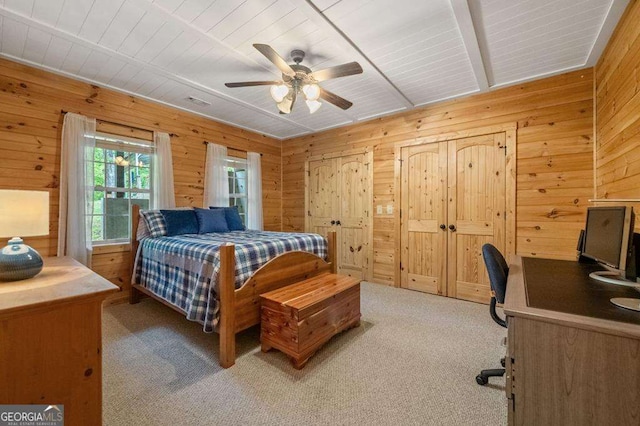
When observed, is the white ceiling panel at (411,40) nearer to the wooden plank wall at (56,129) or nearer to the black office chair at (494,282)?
the black office chair at (494,282)

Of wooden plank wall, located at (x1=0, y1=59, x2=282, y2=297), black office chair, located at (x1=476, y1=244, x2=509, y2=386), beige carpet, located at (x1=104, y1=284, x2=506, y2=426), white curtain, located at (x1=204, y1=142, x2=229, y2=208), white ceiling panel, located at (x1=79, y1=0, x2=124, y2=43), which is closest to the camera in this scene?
beige carpet, located at (x1=104, y1=284, x2=506, y2=426)

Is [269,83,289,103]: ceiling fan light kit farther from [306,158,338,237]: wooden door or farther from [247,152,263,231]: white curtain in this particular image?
[247,152,263,231]: white curtain

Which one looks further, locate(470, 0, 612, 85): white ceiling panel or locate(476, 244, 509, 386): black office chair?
locate(470, 0, 612, 85): white ceiling panel

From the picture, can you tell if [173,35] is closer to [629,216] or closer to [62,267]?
[62,267]

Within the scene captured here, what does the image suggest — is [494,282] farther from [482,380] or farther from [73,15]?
[73,15]

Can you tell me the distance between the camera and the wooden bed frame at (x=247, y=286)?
1.96 meters

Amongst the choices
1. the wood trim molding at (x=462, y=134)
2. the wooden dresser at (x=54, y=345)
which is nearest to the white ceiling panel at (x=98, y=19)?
the wooden dresser at (x=54, y=345)

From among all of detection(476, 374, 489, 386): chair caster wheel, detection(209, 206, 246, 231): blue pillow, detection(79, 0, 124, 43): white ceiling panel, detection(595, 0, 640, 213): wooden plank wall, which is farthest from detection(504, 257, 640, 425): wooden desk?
detection(209, 206, 246, 231): blue pillow

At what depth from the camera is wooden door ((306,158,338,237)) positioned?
4688 millimetres

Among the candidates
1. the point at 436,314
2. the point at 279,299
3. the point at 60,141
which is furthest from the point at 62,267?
the point at 436,314

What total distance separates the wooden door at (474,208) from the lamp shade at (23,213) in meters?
3.78

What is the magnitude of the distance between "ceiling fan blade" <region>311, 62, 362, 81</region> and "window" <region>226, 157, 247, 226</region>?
2821 millimetres

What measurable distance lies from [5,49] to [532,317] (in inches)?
171

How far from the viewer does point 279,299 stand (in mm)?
2082
